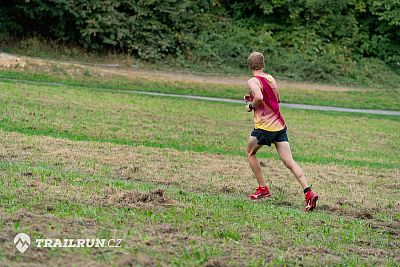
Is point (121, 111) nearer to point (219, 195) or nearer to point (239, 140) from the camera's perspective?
point (239, 140)

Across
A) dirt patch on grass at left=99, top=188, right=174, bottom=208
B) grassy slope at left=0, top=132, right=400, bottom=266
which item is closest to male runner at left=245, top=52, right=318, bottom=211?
grassy slope at left=0, top=132, right=400, bottom=266

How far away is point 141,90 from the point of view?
→ 87.9ft

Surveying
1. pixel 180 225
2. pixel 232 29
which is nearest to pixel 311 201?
pixel 180 225

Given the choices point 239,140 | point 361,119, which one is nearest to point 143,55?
point 361,119

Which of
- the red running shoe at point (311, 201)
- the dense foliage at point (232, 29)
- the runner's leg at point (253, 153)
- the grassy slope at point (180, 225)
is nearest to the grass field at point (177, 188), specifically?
the grassy slope at point (180, 225)

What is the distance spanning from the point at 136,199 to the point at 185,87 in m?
21.3

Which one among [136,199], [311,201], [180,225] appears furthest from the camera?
[311,201]

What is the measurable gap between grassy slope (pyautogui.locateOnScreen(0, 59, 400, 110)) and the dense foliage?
4.22m

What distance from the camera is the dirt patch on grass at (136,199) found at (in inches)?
289

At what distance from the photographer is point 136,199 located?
755 cm

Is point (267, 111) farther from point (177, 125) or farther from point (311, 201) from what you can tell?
point (177, 125)

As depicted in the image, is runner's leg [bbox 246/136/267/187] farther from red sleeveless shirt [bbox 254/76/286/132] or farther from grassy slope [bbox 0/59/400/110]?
grassy slope [bbox 0/59/400/110]

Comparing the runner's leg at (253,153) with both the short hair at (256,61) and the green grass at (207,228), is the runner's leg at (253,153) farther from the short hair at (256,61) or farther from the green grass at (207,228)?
the short hair at (256,61)

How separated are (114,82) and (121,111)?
867cm
